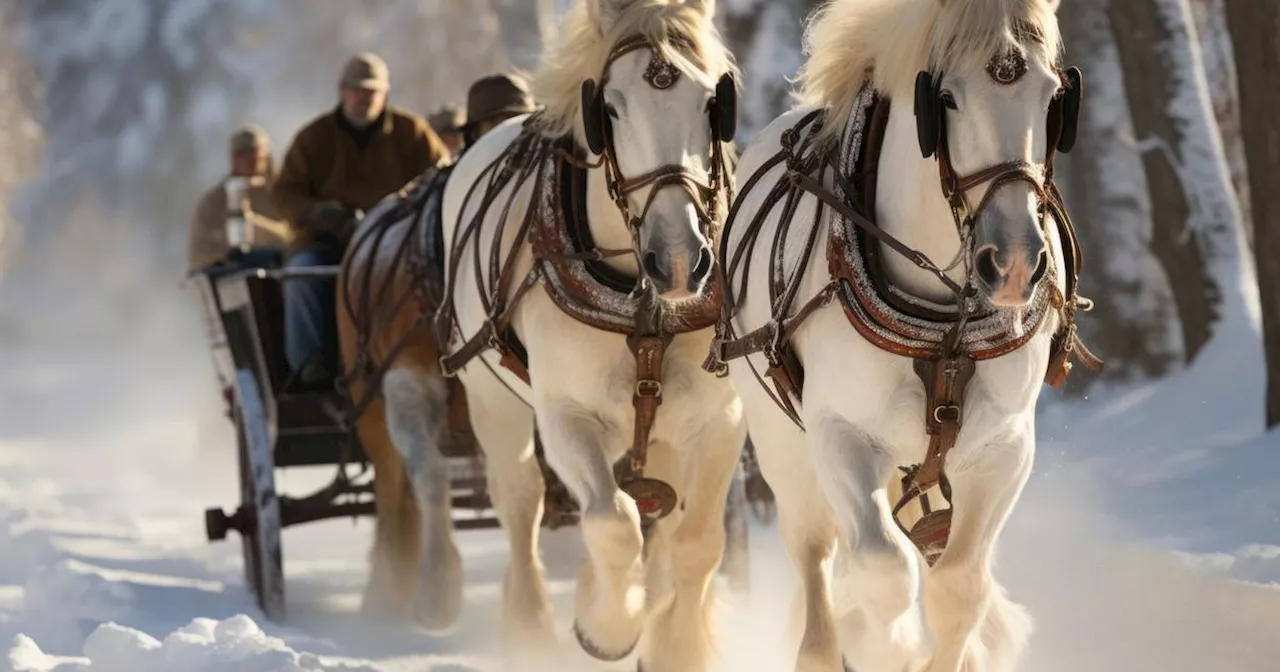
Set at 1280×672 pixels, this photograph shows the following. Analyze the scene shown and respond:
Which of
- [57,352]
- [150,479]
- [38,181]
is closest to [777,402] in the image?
[150,479]

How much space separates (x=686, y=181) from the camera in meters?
5.45

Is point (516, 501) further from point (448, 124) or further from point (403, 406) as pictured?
point (448, 124)

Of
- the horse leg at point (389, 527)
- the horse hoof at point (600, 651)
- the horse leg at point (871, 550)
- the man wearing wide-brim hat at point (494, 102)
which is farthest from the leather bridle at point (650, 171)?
the horse leg at point (389, 527)

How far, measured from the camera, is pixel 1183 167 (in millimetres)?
11055

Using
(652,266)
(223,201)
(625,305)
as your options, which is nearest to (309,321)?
(625,305)

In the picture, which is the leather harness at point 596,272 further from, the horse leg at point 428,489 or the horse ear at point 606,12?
the horse leg at point 428,489

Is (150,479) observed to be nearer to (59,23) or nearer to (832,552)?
(832,552)

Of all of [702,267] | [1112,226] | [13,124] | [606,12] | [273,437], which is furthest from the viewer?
[13,124]

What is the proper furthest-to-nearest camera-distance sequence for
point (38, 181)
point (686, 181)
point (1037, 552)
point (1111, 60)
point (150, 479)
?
1. point (38, 181)
2. point (150, 479)
3. point (1111, 60)
4. point (1037, 552)
5. point (686, 181)

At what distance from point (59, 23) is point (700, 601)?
4821cm

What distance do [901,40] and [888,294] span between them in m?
0.59

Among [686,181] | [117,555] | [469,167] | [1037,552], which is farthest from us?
[117,555]

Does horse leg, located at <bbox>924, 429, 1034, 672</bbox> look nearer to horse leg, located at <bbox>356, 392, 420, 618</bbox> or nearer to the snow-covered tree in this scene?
horse leg, located at <bbox>356, 392, 420, 618</bbox>

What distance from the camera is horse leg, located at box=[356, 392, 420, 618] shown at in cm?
834
